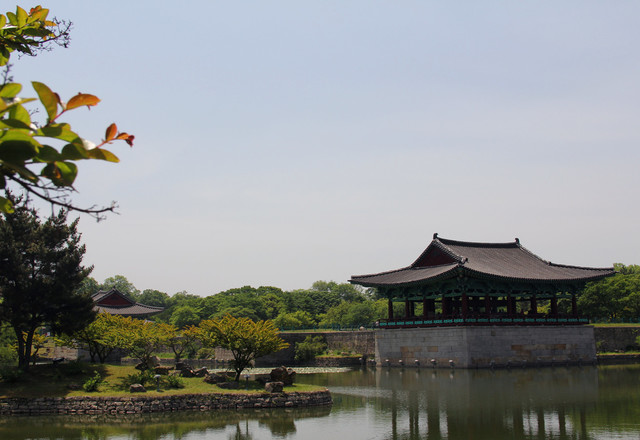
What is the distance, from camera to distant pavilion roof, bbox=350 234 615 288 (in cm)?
3709

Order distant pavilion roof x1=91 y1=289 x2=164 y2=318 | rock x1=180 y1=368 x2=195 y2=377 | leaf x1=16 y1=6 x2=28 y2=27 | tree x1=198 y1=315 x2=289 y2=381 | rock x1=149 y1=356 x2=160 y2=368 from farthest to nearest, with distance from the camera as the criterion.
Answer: distant pavilion roof x1=91 y1=289 x2=164 y2=318 < rock x1=149 y1=356 x2=160 y2=368 < rock x1=180 y1=368 x2=195 y2=377 < tree x1=198 y1=315 x2=289 y2=381 < leaf x1=16 y1=6 x2=28 y2=27

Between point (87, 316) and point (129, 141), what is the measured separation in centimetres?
2568

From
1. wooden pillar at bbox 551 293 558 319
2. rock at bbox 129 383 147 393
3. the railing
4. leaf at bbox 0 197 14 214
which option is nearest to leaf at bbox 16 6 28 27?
leaf at bbox 0 197 14 214

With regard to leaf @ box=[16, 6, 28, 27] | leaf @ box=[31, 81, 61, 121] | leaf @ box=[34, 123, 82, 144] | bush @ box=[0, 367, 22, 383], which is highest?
leaf @ box=[16, 6, 28, 27]

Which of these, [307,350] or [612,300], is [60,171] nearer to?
[307,350]

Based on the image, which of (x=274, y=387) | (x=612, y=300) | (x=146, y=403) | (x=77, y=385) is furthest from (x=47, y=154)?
(x=612, y=300)

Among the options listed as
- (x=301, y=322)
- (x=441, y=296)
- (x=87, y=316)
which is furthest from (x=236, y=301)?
(x=87, y=316)

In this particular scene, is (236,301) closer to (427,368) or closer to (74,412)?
(427,368)

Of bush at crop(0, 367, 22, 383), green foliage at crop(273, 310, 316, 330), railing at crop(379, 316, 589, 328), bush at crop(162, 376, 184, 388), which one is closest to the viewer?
bush at crop(162, 376, 184, 388)

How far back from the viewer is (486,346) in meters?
35.7

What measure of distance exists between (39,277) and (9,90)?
999 inches

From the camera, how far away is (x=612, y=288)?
51.0m

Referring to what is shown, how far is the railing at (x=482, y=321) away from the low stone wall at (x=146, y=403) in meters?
18.1

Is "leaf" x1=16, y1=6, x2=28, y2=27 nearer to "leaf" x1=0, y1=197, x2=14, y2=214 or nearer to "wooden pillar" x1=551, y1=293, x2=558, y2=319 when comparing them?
"leaf" x1=0, y1=197, x2=14, y2=214
